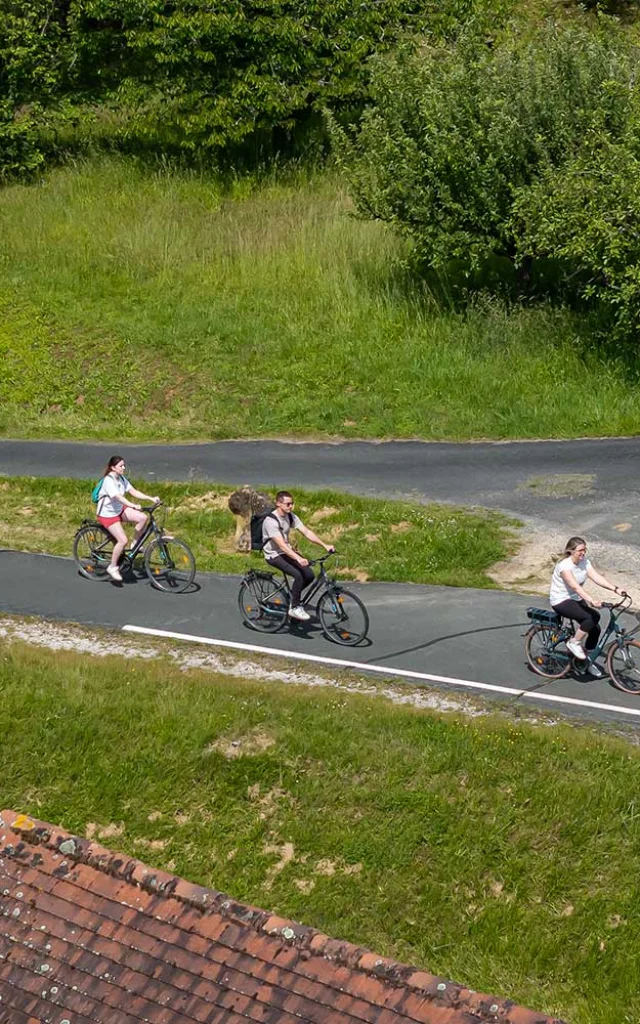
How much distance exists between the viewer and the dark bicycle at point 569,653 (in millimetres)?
14938

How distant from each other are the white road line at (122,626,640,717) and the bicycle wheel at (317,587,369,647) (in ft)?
1.35

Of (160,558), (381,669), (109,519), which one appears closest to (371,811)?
(381,669)

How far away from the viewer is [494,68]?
25.9 meters

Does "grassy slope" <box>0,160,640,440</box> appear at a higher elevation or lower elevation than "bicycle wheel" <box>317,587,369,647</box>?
higher

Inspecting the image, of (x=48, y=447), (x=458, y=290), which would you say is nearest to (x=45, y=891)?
(x=48, y=447)

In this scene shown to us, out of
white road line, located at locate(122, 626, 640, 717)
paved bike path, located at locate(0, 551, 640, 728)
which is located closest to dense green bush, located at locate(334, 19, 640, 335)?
paved bike path, located at locate(0, 551, 640, 728)

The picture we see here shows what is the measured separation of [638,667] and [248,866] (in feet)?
16.9

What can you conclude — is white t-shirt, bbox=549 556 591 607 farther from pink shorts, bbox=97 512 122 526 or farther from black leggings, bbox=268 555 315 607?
pink shorts, bbox=97 512 122 526

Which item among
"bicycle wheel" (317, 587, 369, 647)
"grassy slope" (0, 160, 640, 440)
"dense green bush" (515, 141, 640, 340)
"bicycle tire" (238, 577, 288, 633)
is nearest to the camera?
"bicycle wheel" (317, 587, 369, 647)

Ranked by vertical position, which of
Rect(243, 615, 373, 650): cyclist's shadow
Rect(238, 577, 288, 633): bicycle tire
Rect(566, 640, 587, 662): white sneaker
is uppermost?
Rect(566, 640, 587, 662): white sneaker

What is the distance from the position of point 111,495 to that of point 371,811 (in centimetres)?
666

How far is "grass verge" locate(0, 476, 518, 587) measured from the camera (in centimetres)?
1898

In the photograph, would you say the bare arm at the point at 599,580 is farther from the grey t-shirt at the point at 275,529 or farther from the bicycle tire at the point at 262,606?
the bicycle tire at the point at 262,606

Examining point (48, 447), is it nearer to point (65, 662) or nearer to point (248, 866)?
point (65, 662)
